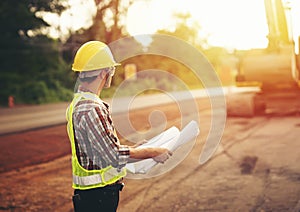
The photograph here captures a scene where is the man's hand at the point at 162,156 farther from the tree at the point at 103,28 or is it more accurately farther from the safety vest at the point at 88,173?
the tree at the point at 103,28

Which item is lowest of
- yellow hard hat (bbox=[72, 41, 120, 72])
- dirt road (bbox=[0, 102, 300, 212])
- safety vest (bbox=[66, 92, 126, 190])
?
dirt road (bbox=[0, 102, 300, 212])

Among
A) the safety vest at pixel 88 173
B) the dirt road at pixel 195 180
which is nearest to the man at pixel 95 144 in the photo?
the safety vest at pixel 88 173

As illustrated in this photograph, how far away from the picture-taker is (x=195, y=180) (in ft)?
25.0

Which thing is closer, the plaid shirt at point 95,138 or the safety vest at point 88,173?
the plaid shirt at point 95,138

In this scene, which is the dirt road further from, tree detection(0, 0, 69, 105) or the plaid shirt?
tree detection(0, 0, 69, 105)

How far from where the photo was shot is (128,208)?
6.13m

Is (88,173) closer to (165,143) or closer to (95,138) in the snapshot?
(95,138)

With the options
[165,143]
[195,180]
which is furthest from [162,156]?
[195,180]

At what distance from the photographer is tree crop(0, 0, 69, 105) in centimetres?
3388

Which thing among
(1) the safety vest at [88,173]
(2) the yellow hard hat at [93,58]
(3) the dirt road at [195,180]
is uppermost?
(2) the yellow hard hat at [93,58]

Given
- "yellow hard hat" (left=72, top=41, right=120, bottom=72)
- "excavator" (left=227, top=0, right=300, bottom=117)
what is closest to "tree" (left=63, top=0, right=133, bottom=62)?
"excavator" (left=227, top=0, right=300, bottom=117)

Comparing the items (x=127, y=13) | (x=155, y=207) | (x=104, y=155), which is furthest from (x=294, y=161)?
(x=127, y=13)

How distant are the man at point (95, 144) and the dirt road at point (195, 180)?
10.2 feet

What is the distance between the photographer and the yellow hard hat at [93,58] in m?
2.96
